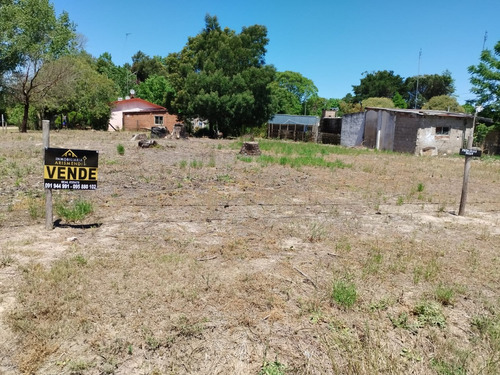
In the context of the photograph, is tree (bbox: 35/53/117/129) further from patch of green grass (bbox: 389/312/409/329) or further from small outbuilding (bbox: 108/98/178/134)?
patch of green grass (bbox: 389/312/409/329)

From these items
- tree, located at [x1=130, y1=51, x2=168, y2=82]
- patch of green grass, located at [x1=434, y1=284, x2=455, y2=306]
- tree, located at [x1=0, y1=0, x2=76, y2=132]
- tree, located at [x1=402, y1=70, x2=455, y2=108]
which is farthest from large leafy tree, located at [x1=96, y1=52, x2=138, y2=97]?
patch of green grass, located at [x1=434, y1=284, x2=455, y2=306]

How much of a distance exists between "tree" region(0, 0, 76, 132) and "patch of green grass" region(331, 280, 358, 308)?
2753cm

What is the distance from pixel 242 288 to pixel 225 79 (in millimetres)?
24808

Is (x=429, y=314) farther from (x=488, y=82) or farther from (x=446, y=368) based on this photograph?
(x=488, y=82)

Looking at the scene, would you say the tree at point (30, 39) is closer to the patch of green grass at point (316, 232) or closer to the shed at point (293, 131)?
the shed at point (293, 131)

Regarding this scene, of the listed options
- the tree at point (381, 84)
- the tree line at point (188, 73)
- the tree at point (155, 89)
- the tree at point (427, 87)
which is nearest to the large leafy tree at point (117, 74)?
the tree at point (155, 89)

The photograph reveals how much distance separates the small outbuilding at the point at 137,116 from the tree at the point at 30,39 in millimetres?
11367

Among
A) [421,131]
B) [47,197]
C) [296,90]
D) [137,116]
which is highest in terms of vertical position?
[296,90]

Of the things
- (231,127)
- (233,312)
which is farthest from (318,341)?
(231,127)

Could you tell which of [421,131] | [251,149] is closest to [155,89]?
[421,131]

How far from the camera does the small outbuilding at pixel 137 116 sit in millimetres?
38625

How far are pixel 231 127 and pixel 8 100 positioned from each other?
55.6ft

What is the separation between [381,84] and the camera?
63062 millimetres

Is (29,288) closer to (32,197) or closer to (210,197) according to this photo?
(32,197)
